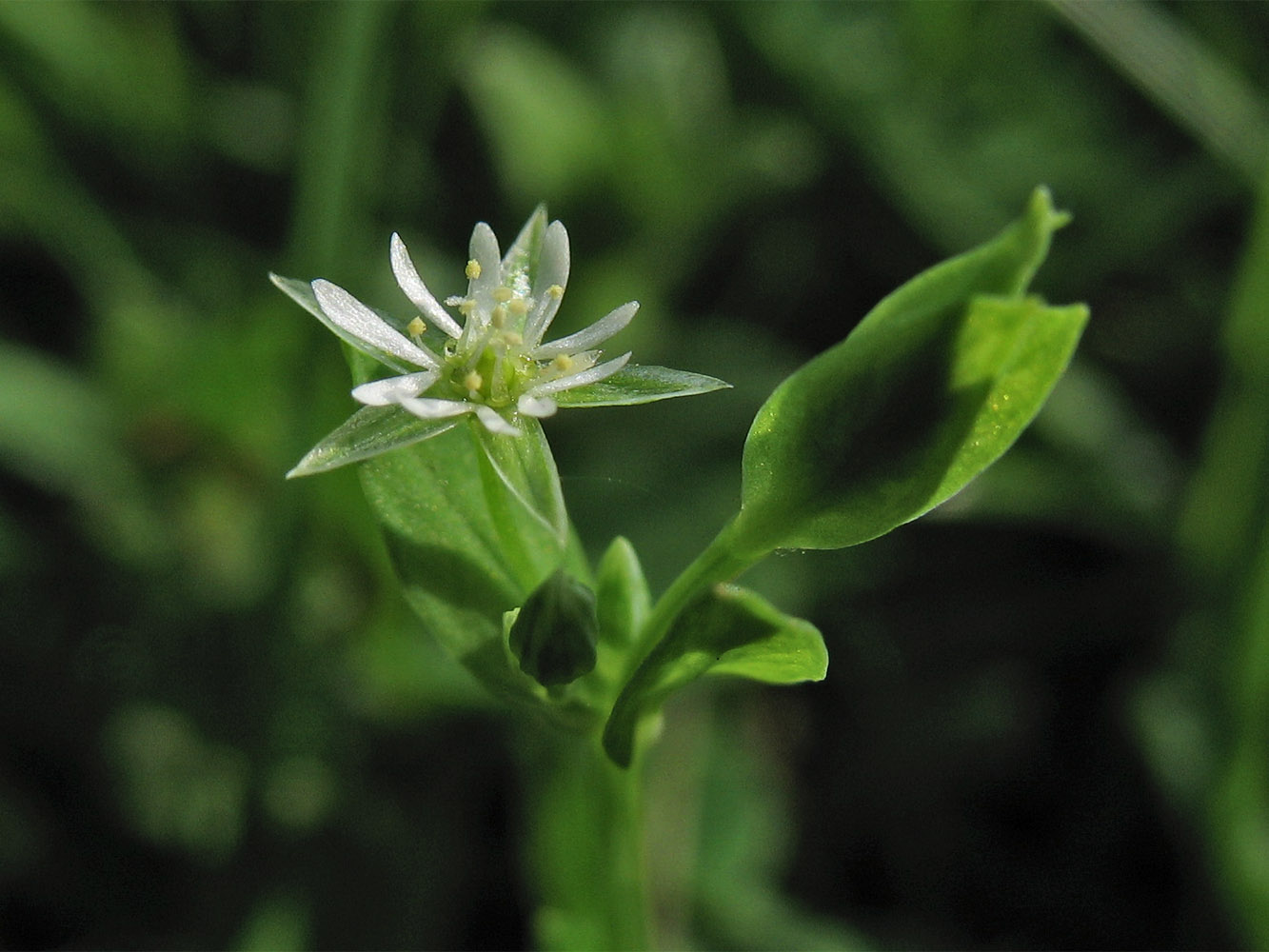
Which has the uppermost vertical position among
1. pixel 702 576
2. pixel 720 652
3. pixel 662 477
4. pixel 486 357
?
pixel 662 477

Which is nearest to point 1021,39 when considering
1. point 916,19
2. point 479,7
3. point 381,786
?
point 916,19

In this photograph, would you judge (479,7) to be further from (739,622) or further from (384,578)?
(739,622)

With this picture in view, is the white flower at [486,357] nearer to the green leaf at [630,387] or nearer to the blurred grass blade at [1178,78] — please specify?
the green leaf at [630,387]

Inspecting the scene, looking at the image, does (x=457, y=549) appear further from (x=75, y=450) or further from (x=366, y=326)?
(x=75, y=450)

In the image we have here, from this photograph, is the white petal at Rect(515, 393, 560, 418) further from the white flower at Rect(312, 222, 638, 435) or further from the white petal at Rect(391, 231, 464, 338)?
the white petal at Rect(391, 231, 464, 338)

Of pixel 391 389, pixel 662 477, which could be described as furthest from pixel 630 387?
pixel 662 477
